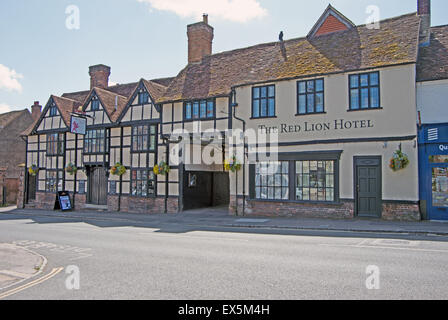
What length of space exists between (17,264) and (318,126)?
12.8 m

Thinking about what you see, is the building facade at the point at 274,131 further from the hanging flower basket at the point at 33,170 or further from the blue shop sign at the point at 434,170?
the hanging flower basket at the point at 33,170

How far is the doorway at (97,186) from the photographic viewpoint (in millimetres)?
24562

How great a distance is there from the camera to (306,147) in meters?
16.8

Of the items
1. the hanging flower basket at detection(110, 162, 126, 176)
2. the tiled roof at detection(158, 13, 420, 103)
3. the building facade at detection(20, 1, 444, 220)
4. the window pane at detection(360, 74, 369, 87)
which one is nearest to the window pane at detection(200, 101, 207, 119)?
the building facade at detection(20, 1, 444, 220)

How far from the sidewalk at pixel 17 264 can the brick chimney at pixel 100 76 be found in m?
21.1

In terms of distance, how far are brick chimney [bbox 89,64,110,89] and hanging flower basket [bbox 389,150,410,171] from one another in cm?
2333

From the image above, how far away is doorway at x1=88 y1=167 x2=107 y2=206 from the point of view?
24.6m

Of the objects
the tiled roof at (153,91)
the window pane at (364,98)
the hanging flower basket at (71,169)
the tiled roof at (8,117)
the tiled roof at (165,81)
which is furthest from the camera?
the tiled roof at (8,117)

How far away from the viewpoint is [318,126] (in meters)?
16.6

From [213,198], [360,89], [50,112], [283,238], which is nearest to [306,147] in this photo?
[360,89]

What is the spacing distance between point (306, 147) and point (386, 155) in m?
3.45

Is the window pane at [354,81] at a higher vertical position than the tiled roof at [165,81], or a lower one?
lower

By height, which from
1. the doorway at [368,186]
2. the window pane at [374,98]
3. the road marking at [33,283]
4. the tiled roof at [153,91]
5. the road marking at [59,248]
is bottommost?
the road marking at [59,248]

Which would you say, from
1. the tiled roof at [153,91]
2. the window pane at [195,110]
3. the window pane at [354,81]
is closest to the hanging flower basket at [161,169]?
the window pane at [195,110]
